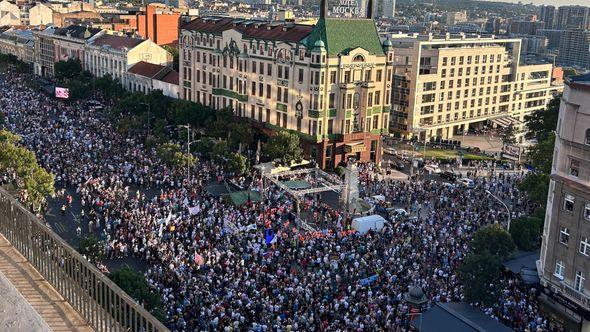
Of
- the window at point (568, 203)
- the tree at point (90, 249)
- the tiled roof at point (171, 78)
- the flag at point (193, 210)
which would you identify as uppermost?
the window at point (568, 203)

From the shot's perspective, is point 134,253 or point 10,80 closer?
point 134,253

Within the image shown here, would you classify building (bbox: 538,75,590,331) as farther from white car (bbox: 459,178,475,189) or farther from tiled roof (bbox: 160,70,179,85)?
tiled roof (bbox: 160,70,179,85)

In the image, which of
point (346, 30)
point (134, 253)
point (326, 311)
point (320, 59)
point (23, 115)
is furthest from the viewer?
point (23, 115)

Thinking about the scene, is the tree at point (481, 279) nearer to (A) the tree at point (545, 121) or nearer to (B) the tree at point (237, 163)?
(B) the tree at point (237, 163)

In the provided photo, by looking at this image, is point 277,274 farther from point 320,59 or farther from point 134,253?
point 320,59

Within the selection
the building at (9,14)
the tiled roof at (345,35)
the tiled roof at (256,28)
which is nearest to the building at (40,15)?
the building at (9,14)

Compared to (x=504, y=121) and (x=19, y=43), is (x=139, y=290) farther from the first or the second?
(x=19, y=43)

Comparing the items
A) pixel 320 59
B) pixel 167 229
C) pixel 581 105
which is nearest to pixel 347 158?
pixel 320 59
